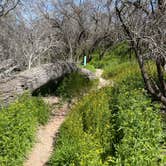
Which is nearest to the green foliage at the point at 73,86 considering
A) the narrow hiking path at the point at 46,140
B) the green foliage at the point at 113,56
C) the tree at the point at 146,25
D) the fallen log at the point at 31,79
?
the fallen log at the point at 31,79

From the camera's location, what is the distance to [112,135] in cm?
698

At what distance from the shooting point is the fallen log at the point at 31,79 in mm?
8770

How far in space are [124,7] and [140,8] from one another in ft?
1.23

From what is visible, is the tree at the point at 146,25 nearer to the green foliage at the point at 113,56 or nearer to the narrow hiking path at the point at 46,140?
the narrow hiking path at the point at 46,140

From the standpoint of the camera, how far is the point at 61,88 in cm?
1170

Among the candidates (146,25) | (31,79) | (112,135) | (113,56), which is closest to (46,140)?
(112,135)

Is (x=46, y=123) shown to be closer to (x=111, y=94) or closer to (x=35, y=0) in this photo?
(x=111, y=94)

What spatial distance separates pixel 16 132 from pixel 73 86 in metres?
5.26

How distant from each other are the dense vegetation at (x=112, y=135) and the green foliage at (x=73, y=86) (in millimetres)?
2015

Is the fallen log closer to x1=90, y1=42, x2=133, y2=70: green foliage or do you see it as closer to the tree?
the tree

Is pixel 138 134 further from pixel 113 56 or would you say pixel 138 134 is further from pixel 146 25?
pixel 113 56

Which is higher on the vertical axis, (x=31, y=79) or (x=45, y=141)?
(x=31, y=79)

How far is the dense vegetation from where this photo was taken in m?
5.32

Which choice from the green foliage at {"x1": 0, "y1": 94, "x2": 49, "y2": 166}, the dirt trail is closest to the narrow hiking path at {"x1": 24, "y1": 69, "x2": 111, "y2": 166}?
the dirt trail
